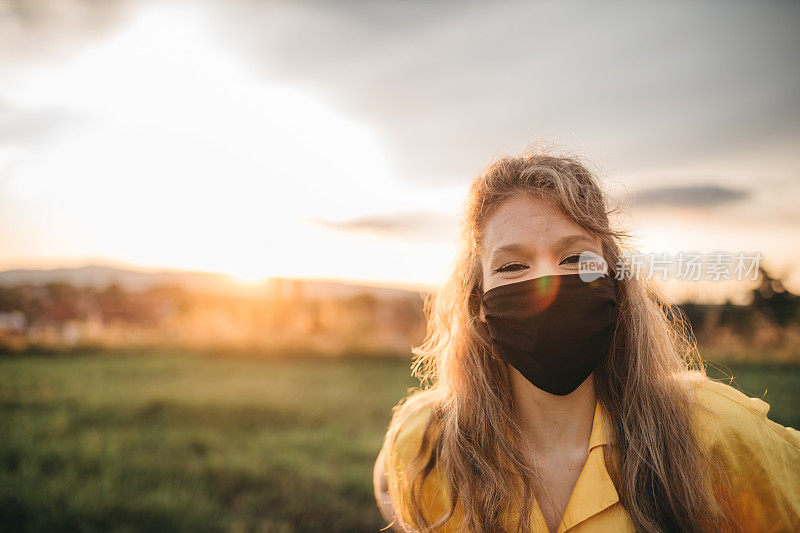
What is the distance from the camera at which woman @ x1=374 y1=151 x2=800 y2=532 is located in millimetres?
1763

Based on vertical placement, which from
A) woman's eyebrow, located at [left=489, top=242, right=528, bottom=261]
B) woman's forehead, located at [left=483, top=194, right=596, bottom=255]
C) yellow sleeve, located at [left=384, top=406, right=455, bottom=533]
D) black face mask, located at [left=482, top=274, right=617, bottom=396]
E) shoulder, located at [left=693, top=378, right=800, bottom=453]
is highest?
woman's forehead, located at [left=483, top=194, right=596, bottom=255]

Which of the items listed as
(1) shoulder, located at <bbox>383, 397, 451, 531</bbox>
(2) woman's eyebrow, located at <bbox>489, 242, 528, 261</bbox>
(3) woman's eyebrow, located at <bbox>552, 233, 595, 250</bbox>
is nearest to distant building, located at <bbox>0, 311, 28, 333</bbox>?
(1) shoulder, located at <bbox>383, 397, 451, 531</bbox>

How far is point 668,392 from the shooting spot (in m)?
1.97

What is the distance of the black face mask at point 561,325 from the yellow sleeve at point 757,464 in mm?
521

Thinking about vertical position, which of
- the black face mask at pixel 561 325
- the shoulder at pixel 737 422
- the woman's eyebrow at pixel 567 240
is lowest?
the shoulder at pixel 737 422

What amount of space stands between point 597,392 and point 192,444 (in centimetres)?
451

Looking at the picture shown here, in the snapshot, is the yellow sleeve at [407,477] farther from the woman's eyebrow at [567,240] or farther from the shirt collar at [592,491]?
the woman's eyebrow at [567,240]

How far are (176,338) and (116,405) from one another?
387 centimetres

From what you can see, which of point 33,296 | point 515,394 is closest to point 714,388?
point 515,394

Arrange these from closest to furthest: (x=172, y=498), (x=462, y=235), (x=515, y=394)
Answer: (x=515, y=394), (x=462, y=235), (x=172, y=498)

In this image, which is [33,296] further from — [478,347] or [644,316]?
[644,316]

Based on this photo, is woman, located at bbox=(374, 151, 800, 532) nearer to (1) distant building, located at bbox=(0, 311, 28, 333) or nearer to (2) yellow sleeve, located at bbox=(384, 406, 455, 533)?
(2) yellow sleeve, located at bbox=(384, 406, 455, 533)

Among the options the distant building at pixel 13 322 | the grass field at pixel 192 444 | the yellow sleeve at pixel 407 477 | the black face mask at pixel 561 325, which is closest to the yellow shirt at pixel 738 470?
Answer: the yellow sleeve at pixel 407 477

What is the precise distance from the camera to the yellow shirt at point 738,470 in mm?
1678
